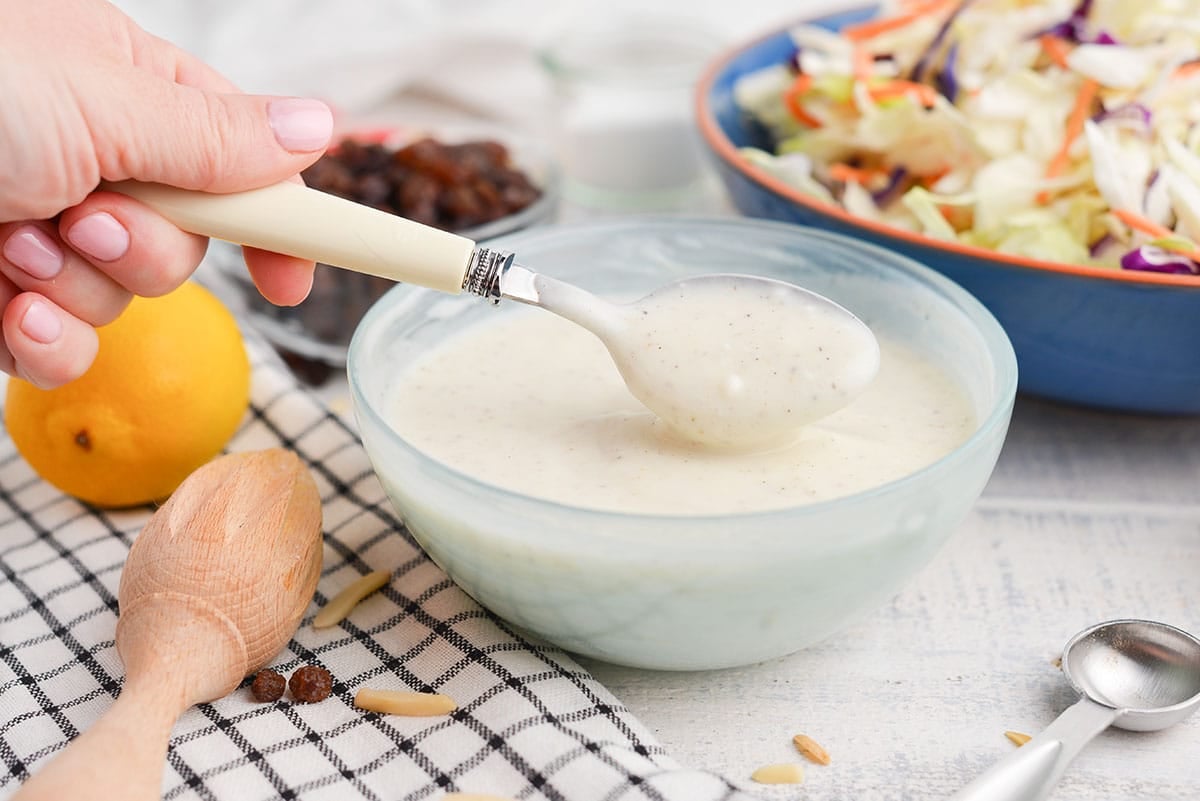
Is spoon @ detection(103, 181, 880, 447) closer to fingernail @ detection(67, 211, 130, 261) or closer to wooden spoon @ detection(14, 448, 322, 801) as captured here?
fingernail @ detection(67, 211, 130, 261)

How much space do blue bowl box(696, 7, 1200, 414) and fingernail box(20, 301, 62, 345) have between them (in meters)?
1.02

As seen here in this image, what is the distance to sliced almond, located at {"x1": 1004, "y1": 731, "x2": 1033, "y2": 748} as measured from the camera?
1.25 metres

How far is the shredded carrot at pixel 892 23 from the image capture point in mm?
2227

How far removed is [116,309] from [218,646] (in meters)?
0.43

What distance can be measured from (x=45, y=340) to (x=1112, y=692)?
1.21 metres

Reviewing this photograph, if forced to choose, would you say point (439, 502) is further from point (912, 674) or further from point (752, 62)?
point (752, 62)

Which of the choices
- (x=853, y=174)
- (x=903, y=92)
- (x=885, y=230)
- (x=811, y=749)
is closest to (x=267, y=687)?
(x=811, y=749)

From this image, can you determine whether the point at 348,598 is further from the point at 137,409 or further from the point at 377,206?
the point at 377,206

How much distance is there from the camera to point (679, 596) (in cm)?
115

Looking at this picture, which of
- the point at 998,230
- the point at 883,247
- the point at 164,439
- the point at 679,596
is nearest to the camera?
the point at 679,596

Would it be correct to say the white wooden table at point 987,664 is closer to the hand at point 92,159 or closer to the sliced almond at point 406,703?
the sliced almond at point 406,703

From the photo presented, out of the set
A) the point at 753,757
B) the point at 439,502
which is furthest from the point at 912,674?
the point at 439,502

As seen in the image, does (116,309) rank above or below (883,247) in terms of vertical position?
above

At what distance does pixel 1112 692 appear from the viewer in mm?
1284
